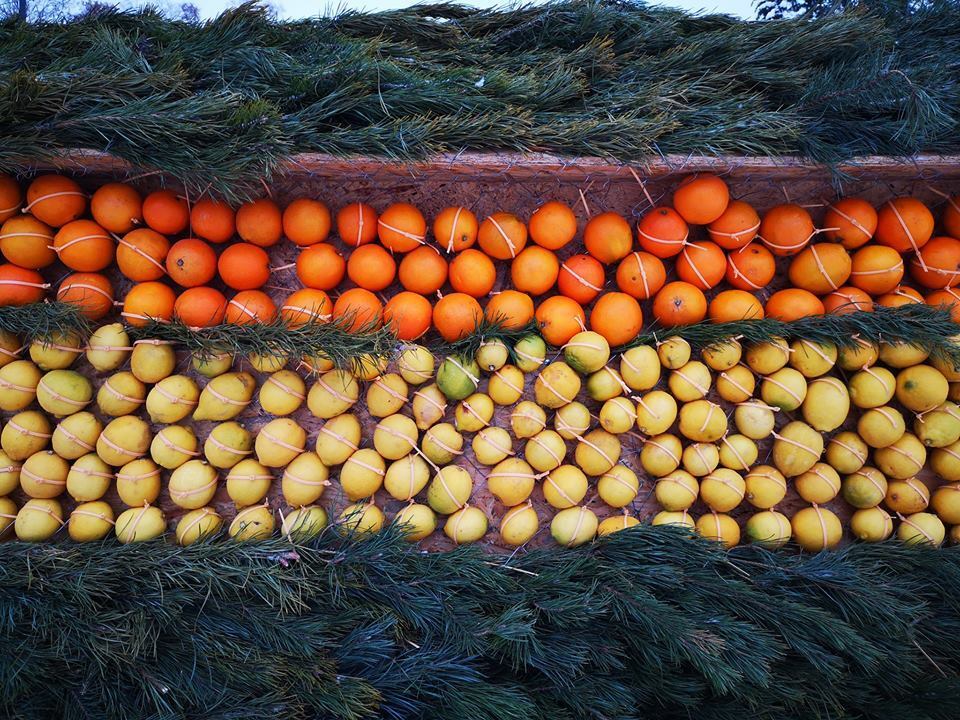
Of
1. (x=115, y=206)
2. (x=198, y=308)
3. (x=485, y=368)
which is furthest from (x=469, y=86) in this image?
(x=115, y=206)

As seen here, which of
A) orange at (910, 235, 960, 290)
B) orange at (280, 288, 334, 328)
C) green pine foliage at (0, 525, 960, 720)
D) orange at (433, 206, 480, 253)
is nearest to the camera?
green pine foliage at (0, 525, 960, 720)

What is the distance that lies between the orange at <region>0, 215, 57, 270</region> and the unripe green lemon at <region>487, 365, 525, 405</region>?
1642 millimetres

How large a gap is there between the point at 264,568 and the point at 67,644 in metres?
0.58

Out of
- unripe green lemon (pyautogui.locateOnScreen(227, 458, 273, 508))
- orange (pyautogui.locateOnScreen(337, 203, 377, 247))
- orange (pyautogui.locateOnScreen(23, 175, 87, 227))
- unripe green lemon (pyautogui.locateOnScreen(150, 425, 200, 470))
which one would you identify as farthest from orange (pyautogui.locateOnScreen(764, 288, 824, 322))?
orange (pyautogui.locateOnScreen(23, 175, 87, 227))

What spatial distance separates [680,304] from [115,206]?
2.01m

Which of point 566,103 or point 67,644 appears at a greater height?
point 566,103

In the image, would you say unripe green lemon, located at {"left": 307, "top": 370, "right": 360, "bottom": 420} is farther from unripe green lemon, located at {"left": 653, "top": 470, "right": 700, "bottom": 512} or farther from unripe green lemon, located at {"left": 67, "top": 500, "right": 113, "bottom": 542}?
unripe green lemon, located at {"left": 653, "top": 470, "right": 700, "bottom": 512}

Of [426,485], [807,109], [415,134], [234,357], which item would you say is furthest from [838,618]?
[234,357]

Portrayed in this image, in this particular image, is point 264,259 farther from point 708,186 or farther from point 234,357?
point 708,186

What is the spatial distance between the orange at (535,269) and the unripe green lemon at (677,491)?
2.70ft

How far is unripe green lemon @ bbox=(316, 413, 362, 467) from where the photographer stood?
1665 millimetres

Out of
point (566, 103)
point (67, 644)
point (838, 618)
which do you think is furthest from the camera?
point (566, 103)

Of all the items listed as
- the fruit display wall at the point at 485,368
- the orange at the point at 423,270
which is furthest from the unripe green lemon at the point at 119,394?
the orange at the point at 423,270

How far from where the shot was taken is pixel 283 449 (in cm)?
165
